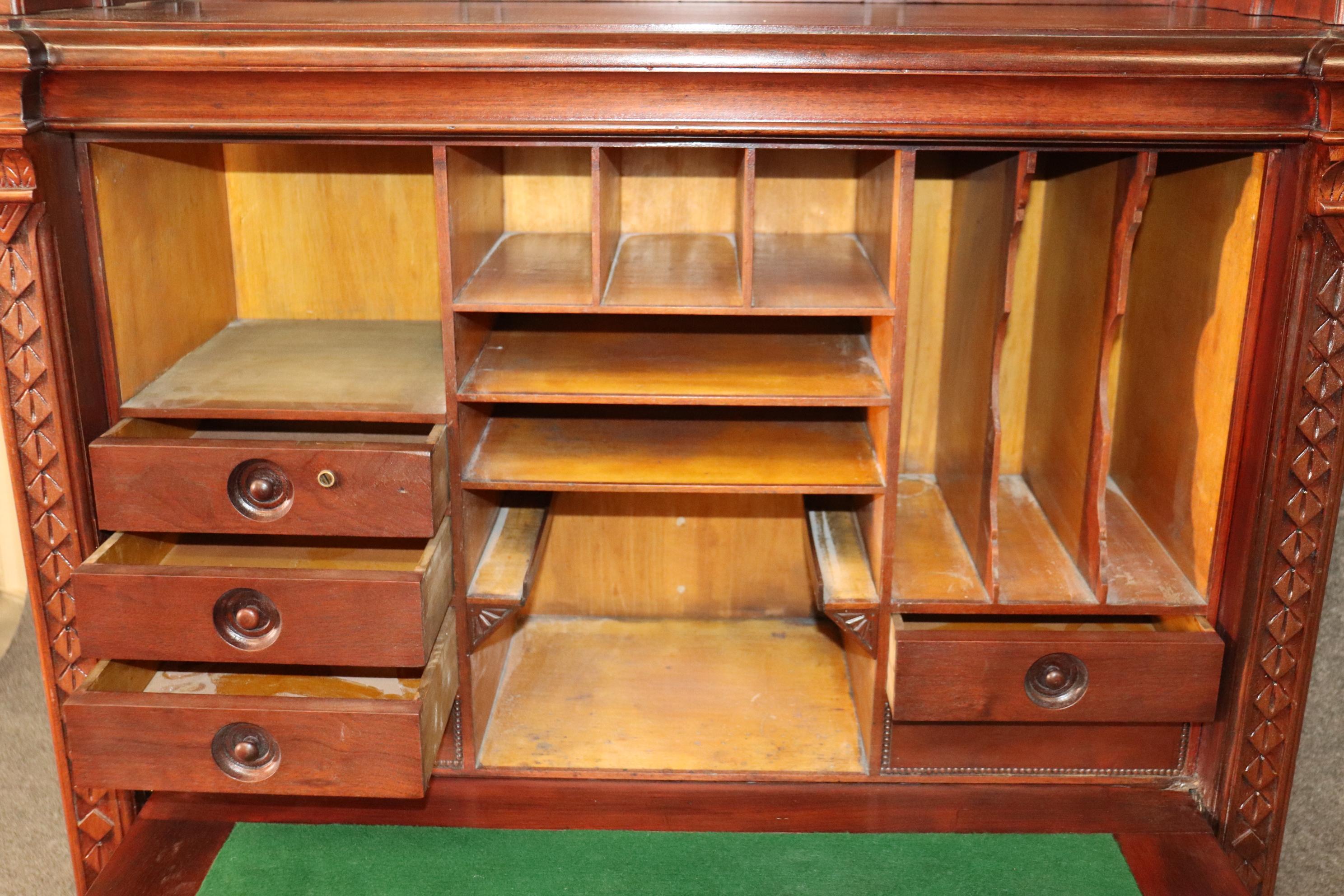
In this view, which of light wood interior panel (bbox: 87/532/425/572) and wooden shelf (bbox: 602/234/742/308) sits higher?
wooden shelf (bbox: 602/234/742/308)

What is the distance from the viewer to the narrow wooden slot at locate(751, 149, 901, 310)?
1484 millimetres

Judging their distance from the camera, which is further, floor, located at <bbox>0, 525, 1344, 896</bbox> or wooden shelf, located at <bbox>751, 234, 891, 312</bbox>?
floor, located at <bbox>0, 525, 1344, 896</bbox>

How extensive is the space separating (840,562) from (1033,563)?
0.87 feet

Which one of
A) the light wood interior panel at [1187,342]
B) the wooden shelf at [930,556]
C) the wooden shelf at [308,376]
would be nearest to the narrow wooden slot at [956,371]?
the wooden shelf at [930,556]

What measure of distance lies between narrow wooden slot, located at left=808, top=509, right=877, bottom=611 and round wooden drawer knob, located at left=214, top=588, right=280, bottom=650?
71 centimetres

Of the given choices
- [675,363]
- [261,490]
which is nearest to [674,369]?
[675,363]

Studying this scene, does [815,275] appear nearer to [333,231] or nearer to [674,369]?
[674,369]

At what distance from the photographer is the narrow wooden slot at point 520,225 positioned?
4.83ft

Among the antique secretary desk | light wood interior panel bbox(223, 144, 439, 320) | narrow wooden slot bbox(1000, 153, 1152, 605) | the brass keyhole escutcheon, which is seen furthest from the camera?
light wood interior panel bbox(223, 144, 439, 320)

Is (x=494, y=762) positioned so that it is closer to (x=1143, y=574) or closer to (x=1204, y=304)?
(x=1143, y=574)

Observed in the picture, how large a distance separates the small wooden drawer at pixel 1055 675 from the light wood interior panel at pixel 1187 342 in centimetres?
11

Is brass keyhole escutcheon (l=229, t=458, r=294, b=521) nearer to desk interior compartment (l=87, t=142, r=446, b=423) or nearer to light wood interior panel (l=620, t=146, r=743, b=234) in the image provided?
desk interior compartment (l=87, t=142, r=446, b=423)

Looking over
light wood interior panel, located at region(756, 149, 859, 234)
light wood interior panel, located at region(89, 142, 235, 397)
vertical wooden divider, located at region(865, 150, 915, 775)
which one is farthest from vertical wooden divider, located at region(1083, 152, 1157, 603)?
light wood interior panel, located at region(89, 142, 235, 397)

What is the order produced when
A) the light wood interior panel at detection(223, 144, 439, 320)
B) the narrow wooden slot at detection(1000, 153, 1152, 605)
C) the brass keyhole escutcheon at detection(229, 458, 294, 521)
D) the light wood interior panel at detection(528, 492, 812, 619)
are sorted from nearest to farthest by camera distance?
the brass keyhole escutcheon at detection(229, 458, 294, 521) → the narrow wooden slot at detection(1000, 153, 1152, 605) → the light wood interior panel at detection(223, 144, 439, 320) → the light wood interior panel at detection(528, 492, 812, 619)
